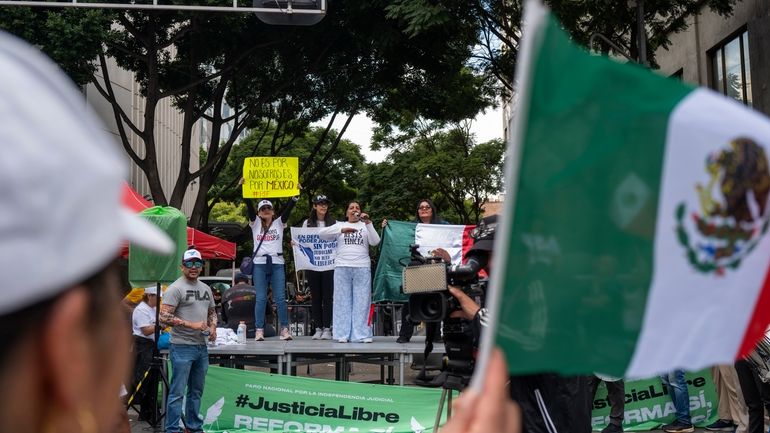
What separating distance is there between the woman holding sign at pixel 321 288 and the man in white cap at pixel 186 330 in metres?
2.71

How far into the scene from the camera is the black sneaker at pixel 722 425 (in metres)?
11.1

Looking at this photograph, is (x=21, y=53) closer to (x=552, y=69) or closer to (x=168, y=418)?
(x=552, y=69)

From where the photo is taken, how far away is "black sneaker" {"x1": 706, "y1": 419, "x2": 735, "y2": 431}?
36.4 ft

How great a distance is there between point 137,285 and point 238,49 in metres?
12.9

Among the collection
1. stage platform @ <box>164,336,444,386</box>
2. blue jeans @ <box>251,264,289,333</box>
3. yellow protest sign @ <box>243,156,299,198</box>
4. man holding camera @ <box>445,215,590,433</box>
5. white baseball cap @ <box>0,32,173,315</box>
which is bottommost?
stage platform @ <box>164,336,444,386</box>

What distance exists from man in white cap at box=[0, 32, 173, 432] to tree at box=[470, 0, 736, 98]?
15.6 metres

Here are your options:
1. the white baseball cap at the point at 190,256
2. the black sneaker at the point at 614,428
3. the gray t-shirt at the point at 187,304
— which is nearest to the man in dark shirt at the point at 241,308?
the gray t-shirt at the point at 187,304

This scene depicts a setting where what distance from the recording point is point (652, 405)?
11609 millimetres

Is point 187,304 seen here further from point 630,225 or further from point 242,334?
point 630,225

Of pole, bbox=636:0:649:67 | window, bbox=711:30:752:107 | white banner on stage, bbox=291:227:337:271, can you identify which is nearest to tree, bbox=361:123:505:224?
window, bbox=711:30:752:107

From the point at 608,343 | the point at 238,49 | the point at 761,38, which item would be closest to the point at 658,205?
the point at 608,343

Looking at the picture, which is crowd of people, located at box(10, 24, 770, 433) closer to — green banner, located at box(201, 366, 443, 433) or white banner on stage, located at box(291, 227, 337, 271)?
green banner, located at box(201, 366, 443, 433)

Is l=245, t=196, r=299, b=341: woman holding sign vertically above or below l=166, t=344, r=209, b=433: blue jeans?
above

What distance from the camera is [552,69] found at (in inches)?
58.6
